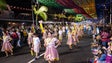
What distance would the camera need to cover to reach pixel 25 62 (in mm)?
20828

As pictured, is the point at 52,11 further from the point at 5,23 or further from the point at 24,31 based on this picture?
the point at 24,31

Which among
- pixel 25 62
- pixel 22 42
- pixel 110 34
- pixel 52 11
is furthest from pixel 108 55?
pixel 52 11

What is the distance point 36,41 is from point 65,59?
207 cm

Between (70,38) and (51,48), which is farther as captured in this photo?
(70,38)

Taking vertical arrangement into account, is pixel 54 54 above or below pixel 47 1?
below

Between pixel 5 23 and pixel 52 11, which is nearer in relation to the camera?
pixel 5 23

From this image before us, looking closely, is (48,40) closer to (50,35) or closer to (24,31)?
(50,35)

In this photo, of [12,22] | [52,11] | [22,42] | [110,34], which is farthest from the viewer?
[52,11]

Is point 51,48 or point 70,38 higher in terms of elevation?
point 51,48

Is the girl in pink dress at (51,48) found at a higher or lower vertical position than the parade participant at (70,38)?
higher

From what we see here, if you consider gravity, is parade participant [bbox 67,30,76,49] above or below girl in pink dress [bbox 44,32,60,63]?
below

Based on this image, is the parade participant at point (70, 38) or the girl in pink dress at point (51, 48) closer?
the girl in pink dress at point (51, 48)

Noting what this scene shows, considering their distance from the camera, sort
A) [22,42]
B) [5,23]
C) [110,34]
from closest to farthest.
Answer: [110,34] → [22,42] → [5,23]

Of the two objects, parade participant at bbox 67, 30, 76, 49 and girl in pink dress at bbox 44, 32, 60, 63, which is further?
parade participant at bbox 67, 30, 76, 49
